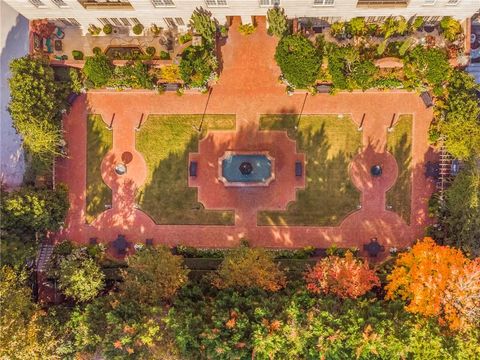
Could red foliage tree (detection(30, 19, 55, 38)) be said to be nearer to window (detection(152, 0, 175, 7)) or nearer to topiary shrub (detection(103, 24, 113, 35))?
topiary shrub (detection(103, 24, 113, 35))

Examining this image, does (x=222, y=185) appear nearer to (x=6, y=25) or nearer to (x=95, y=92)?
(x=95, y=92)

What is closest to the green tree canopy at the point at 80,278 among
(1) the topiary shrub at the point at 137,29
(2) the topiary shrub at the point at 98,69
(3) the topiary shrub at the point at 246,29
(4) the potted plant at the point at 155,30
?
(2) the topiary shrub at the point at 98,69

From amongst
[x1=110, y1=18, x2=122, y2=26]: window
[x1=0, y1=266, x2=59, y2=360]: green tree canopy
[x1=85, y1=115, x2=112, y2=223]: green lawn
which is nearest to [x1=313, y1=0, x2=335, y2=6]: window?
[x1=110, y1=18, x2=122, y2=26]: window

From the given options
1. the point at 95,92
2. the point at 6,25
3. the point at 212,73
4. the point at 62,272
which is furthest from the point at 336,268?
the point at 6,25

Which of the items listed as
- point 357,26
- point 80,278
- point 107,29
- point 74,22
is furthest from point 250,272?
point 74,22

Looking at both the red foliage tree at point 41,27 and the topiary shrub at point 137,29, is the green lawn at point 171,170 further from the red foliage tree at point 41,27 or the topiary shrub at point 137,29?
the red foliage tree at point 41,27
